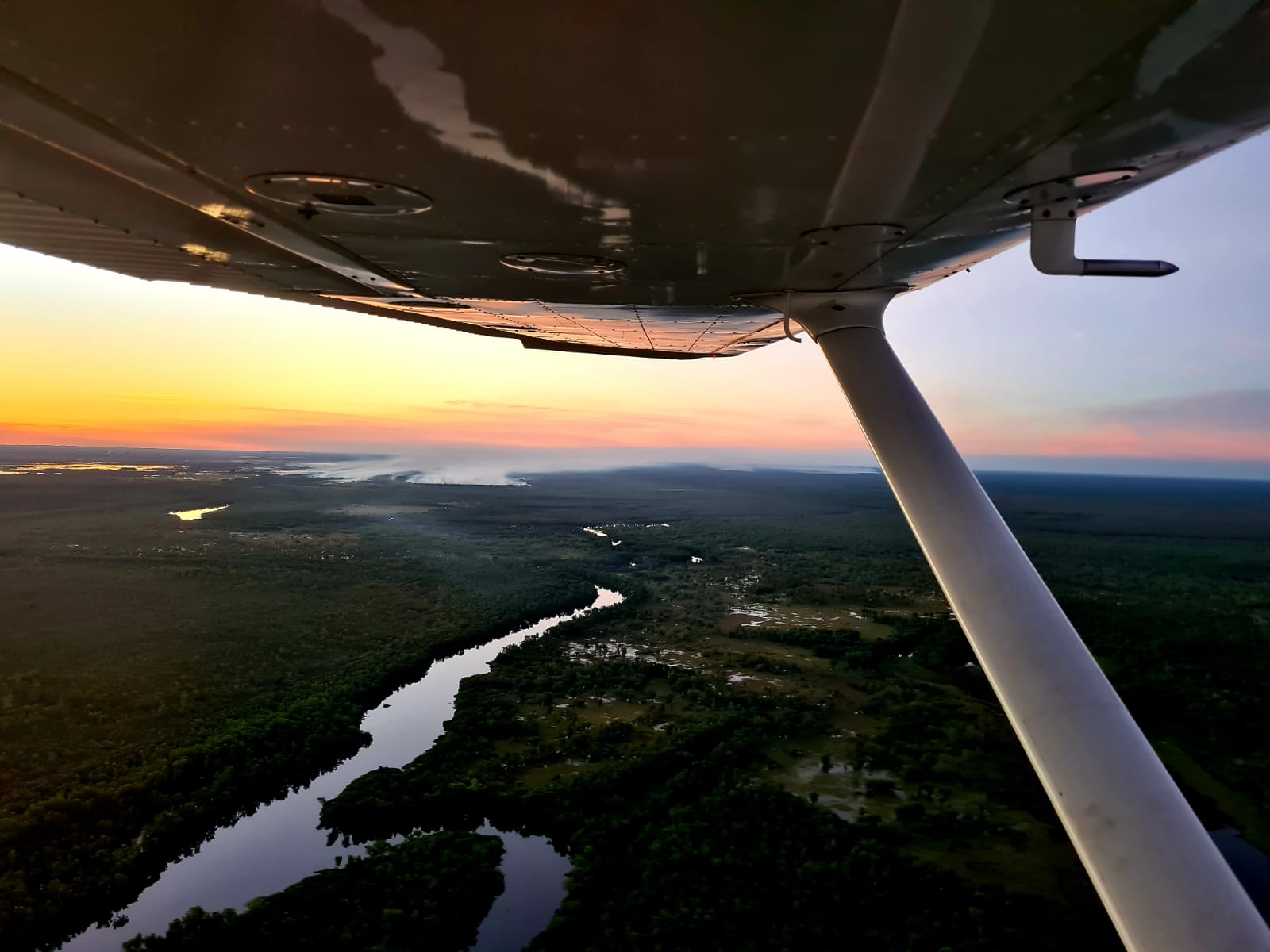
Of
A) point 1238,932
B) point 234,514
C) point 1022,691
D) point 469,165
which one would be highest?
point 469,165

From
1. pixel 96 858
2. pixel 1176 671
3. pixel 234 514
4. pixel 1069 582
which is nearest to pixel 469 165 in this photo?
pixel 96 858

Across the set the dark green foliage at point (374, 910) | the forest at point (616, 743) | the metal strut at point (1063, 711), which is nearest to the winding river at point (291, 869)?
the forest at point (616, 743)

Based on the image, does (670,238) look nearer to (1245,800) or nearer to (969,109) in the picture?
(969,109)

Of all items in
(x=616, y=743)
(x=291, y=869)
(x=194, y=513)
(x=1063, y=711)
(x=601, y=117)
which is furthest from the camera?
(x=194, y=513)

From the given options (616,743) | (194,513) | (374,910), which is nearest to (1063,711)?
(374,910)

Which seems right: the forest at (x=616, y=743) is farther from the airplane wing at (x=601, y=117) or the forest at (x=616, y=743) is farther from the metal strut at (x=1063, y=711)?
the airplane wing at (x=601, y=117)

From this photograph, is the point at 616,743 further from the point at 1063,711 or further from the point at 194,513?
the point at 194,513

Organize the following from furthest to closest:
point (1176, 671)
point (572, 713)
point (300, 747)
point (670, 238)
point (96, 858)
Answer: point (1176, 671) → point (572, 713) → point (300, 747) → point (96, 858) → point (670, 238)
